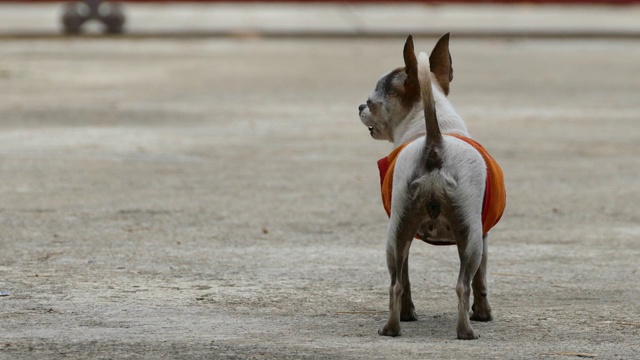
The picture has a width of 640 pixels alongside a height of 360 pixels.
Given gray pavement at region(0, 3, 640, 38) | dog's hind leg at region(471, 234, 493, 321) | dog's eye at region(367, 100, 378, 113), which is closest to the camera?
dog's hind leg at region(471, 234, 493, 321)

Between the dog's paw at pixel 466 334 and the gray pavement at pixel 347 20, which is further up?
the dog's paw at pixel 466 334

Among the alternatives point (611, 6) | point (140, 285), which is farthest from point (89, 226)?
point (611, 6)

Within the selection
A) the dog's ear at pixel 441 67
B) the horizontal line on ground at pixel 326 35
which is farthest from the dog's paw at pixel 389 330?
the horizontal line on ground at pixel 326 35

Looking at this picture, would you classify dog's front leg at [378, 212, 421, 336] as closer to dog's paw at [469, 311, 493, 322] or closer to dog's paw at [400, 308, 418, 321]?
dog's paw at [400, 308, 418, 321]

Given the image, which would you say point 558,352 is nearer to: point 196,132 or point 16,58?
point 196,132

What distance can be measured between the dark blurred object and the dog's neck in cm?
2271

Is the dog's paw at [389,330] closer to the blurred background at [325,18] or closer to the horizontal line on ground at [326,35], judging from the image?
the horizontal line on ground at [326,35]

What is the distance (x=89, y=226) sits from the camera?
874cm

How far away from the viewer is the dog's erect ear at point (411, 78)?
6.11 metres

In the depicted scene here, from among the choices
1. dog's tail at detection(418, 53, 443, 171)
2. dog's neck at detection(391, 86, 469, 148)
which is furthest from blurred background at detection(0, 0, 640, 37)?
dog's tail at detection(418, 53, 443, 171)

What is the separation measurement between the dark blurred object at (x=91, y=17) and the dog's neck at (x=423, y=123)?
2271 cm

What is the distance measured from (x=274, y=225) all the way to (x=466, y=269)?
10.7 ft

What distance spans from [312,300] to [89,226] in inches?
99.8

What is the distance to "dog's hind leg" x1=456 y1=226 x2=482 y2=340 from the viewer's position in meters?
5.74
